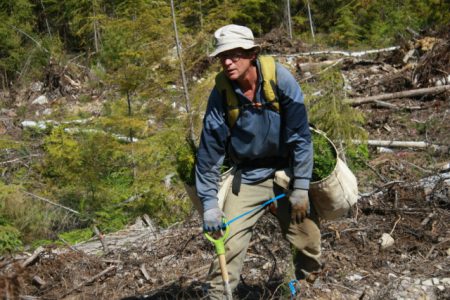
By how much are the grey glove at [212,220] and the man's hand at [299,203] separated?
0.56 meters

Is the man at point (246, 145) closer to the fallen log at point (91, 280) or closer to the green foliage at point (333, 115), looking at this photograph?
A: the fallen log at point (91, 280)

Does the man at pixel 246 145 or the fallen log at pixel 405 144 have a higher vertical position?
the man at pixel 246 145

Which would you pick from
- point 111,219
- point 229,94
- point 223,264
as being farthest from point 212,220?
point 111,219

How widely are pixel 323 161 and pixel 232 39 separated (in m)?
1.30

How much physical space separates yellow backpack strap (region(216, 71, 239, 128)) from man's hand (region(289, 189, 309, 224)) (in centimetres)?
71

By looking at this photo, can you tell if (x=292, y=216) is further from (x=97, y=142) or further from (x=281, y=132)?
(x=97, y=142)

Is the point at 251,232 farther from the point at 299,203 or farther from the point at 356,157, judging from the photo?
the point at 356,157

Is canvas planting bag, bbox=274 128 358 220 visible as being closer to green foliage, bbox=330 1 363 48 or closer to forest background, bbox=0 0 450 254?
forest background, bbox=0 0 450 254

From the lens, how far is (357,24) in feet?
78.2

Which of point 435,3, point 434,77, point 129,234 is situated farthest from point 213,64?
point 435,3

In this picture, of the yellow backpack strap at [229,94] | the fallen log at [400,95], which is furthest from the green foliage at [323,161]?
the fallen log at [400,95]

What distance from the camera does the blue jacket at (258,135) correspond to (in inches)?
140

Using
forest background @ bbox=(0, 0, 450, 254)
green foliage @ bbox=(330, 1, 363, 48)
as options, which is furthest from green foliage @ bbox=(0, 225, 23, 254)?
green foliage @ bbox=(330, 1, 363, 48)

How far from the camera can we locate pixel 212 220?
3.60 metres
